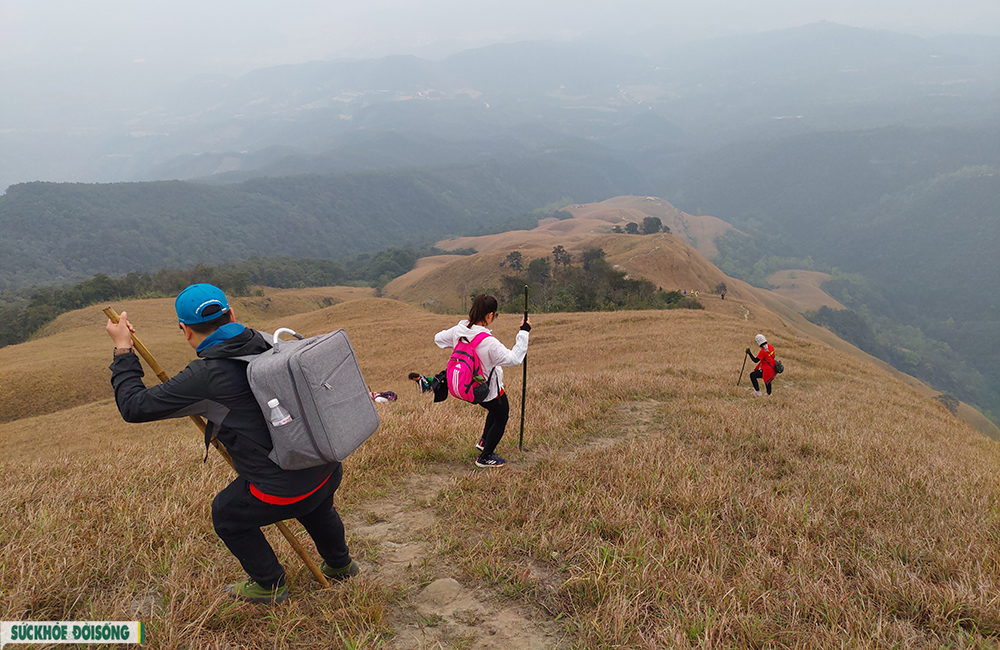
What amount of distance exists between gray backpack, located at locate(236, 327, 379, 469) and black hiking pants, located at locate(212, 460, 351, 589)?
0.43m

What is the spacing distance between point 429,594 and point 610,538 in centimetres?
160

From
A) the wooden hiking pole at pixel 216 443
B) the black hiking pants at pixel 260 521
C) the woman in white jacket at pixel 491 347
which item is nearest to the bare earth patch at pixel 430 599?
the wooden hiking pole at pixel 216 443

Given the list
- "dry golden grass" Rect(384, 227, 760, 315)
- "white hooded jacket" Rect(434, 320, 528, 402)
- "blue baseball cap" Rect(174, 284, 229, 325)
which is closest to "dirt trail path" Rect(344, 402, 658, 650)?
"white hooded jacket" Rect(434, 320, 528, 402)

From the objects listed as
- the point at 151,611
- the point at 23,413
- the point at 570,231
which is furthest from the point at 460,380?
the point at 570,231

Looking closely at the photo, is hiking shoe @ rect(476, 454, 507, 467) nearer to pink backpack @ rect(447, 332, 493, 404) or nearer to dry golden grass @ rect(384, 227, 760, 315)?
pink backpack @ rect(447, 332, 493, 404)

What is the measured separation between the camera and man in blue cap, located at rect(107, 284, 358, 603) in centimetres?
265

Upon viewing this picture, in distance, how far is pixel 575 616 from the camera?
10.5 ft

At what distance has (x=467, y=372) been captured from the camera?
4.92m

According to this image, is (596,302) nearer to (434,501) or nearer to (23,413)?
(23,413)

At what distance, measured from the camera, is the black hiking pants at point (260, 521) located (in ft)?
9.53

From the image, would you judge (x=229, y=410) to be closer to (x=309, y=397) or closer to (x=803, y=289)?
(x=309, y=397)

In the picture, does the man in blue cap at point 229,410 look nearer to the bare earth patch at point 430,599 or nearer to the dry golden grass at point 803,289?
the bare earth patch at point 430,599

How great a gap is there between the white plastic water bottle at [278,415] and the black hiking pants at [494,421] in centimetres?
290

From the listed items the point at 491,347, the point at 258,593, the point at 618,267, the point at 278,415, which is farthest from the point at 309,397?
the point at 618,267
